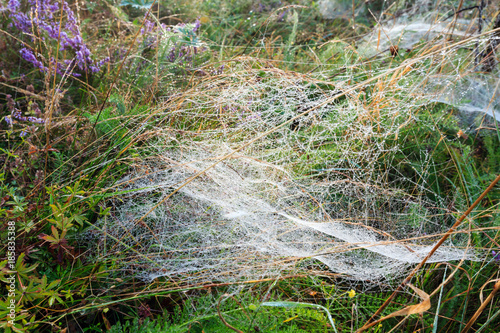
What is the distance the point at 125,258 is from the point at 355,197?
4.11 ft

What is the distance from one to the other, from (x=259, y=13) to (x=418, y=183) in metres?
2.99

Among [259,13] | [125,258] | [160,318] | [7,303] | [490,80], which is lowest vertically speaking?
[160,318]

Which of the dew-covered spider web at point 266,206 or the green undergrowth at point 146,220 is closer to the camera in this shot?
the green undergrowth at point 146,220

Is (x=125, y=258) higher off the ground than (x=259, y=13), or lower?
lower

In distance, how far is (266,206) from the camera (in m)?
1.65

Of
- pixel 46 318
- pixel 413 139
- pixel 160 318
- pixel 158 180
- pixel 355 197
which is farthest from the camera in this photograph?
pixel 413 139

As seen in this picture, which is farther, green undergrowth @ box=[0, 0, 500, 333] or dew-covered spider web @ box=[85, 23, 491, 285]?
dew-covered spider web @ box=[85, 23, 491, 285]

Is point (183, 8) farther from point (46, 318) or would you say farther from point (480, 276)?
point (480, 276)

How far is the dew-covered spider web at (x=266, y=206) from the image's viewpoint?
1460 millimetres

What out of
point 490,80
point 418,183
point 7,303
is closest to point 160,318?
point 7,303

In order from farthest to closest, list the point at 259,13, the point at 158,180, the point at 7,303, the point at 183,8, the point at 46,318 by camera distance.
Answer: the point at 259,13
the point at 183,8
the point at 158,180
the point at 46,318
the point at 7,303

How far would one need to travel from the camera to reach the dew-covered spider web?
1460mm

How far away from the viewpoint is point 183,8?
11.5 feet

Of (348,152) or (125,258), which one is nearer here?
(125,258)
